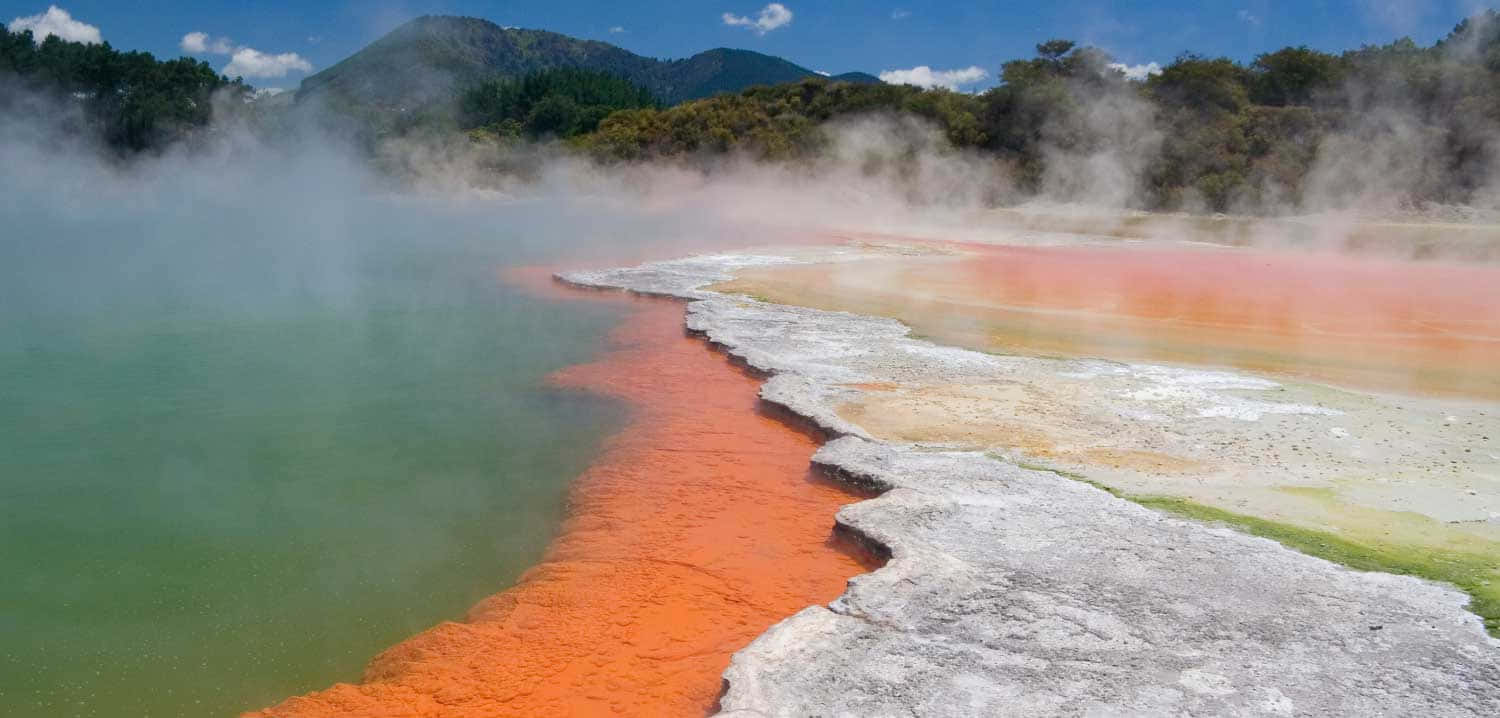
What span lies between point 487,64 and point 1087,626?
348ft

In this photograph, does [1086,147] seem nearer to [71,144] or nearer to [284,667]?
[284,667]

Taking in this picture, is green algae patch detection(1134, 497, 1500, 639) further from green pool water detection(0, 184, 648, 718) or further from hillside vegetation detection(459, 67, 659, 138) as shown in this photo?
hillside vegetation detection(459, 67, 659, 138)

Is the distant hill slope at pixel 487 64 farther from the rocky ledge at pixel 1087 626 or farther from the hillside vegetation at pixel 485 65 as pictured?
the rocky ledge at pixel 1087 626

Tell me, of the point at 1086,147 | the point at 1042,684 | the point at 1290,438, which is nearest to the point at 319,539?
the point at 1042,684

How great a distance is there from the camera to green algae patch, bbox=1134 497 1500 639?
347 cm

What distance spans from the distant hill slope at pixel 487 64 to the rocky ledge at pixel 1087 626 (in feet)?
237

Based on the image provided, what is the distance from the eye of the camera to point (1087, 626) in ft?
10.6

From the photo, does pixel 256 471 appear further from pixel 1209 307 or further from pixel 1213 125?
pixel 1213 125

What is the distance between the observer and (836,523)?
4.25 meters

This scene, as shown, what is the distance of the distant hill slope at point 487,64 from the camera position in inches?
3317

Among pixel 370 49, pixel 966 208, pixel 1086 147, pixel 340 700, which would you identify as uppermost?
pixel 370 49

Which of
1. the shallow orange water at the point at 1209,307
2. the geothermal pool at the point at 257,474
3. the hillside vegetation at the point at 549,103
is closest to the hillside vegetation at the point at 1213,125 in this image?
the shallow orange water at the point at 1209,307

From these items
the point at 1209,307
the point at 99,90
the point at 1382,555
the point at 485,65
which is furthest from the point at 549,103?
the point at 485,65

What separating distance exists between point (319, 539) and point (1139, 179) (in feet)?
69.1
